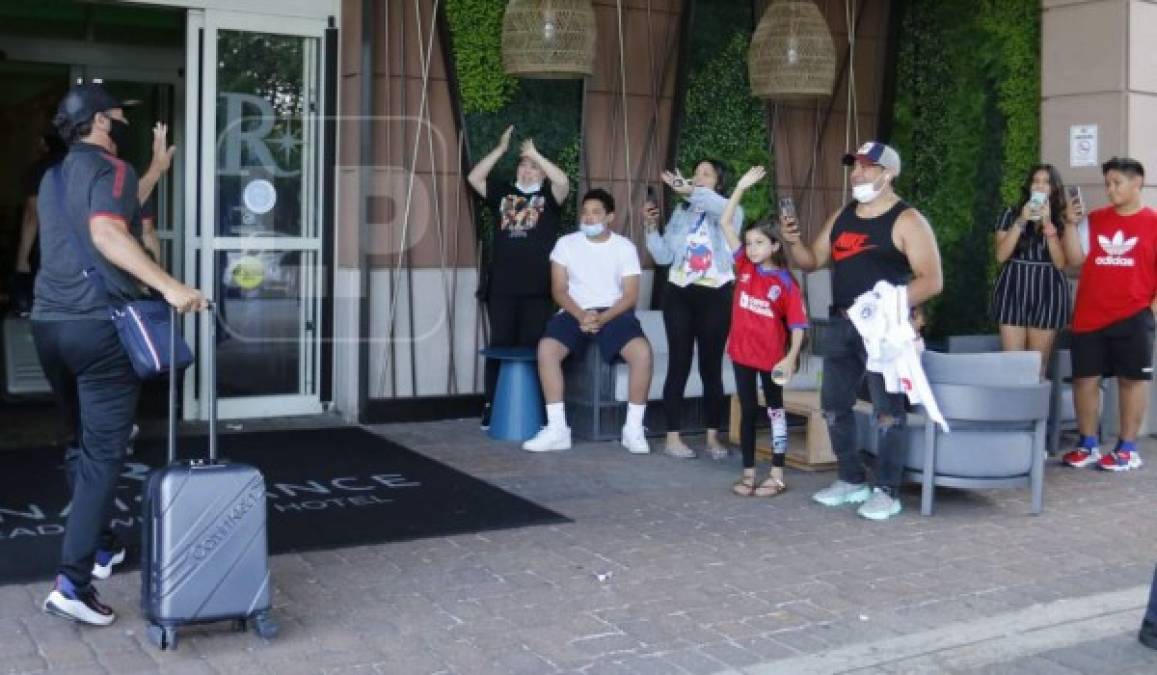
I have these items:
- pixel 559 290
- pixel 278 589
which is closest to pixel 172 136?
pixel 559 290

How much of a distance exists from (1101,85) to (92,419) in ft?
21.4

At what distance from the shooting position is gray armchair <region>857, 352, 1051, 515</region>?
6.14 meters

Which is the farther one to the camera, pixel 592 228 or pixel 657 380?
pixel 657 380

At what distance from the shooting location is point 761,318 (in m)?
6.50

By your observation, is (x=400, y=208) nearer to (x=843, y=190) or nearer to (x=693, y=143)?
(x=693, y=143)

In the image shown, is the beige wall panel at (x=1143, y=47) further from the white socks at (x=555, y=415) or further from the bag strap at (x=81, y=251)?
the bag strap at (x=81, y=251)

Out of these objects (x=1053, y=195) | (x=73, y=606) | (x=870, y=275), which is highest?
(x=1053, y=195)

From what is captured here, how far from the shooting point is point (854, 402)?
626 centimetres

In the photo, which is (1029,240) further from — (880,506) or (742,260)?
(880,506)

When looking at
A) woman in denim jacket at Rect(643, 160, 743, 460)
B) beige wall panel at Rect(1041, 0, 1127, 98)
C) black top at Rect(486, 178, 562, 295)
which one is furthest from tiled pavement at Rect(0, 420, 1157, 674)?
beige wall panel at Rect(1041, 0, 1127, 98)

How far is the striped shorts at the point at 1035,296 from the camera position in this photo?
771cm

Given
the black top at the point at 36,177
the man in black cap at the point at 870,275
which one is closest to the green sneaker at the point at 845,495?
the man in black cap at the point at 870,275

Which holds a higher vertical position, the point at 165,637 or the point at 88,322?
the point at 88,322

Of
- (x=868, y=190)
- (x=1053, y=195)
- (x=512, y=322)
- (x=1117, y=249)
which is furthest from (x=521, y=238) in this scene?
(x=1117, y=249)
